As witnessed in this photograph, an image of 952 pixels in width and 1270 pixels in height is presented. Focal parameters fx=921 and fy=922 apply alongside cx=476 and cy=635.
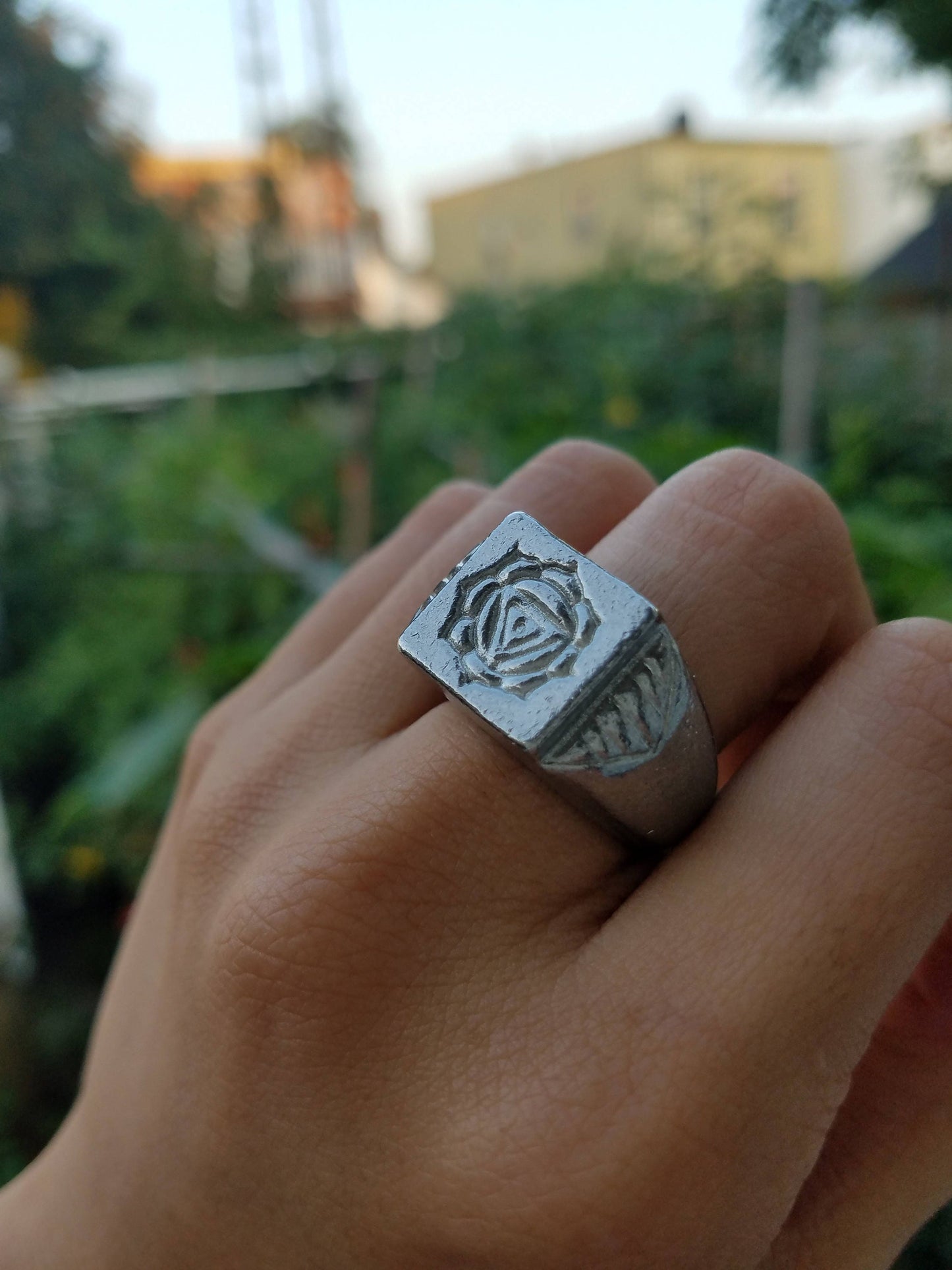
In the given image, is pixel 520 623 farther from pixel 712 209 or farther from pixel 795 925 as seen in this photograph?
pixel 712 209

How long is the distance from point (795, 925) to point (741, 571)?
0.21m

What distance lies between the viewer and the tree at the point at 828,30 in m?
1.13

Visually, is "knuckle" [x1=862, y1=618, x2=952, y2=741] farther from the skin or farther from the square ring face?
the square ring face

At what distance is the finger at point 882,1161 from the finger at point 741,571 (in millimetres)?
205

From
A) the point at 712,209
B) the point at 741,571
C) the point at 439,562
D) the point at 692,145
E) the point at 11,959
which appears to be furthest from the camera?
the point at 712,209

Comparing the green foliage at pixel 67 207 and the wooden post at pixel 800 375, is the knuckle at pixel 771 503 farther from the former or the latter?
the green foliage at pixel 67 207

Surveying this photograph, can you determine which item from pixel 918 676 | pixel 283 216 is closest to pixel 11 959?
pixel 918 676

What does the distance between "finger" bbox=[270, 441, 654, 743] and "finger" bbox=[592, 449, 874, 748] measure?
0.13m

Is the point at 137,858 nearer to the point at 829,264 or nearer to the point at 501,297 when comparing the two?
the point at 829,264

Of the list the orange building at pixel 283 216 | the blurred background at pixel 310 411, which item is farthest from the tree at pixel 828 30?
the orange building at pixel 283 216

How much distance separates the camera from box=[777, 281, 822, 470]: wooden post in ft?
6.23

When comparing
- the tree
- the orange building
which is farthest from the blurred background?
the orange building

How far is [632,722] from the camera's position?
0.48 metres

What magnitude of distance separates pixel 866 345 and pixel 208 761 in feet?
6.73
